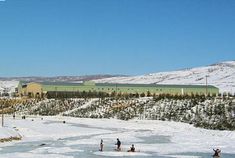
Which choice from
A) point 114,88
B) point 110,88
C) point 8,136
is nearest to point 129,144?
point 8,136

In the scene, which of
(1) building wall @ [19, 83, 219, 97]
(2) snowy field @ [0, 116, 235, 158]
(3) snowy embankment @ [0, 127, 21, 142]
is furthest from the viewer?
(1) building wall @ [19, 83, 219, 97]

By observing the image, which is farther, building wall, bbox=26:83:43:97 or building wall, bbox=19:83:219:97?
building wall, bbox=26:83:43:97

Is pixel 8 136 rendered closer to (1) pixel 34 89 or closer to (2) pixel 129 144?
(2) pixel 129 144

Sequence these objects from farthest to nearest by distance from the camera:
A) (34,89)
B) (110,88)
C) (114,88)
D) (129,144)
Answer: (110,88), (34,89), (114,88), (129,144)

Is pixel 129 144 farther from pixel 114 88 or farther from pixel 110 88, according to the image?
pixel 110 88

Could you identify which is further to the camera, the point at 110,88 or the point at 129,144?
the point at 110,88

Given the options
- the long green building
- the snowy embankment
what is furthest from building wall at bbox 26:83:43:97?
the snowy embankment

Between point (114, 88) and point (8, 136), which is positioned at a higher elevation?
point (114, 88)

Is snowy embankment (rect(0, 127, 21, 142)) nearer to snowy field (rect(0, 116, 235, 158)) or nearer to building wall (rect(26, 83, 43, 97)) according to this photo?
snowy field (rect(0, 116, 235, 158))

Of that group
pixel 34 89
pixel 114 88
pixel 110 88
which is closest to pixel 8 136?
pixel 114 88

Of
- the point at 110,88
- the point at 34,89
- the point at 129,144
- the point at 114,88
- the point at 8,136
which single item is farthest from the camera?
the point at 110,88

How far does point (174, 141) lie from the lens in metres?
60.6

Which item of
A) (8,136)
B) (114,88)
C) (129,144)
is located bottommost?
(129,144)

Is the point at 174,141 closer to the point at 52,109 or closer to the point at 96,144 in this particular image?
the point at 96,144
